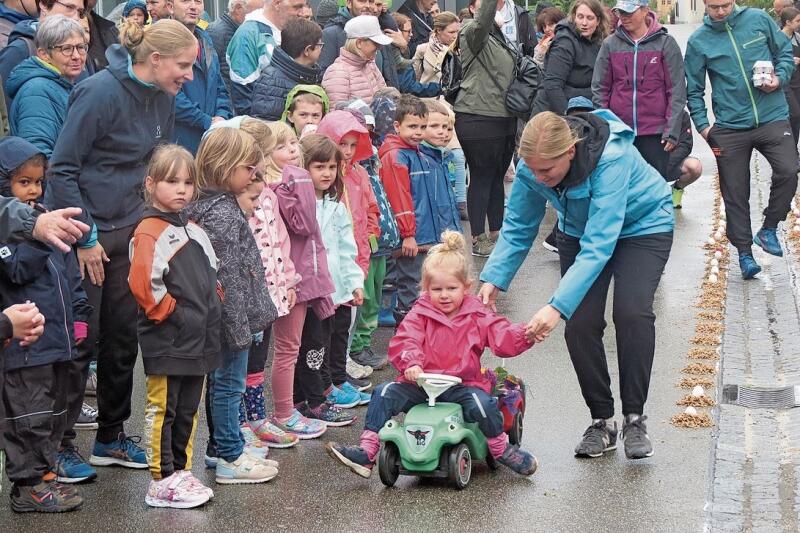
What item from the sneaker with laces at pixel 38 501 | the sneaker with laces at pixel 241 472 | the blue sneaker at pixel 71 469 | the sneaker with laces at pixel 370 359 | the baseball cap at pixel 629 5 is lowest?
the sneaker with laces at pixel 370 359

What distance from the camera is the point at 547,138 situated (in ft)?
21.1

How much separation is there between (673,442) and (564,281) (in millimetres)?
1219

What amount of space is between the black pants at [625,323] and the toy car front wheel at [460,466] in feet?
3.02

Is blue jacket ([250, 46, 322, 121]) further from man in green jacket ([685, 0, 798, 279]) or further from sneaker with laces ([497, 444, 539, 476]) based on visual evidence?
sneaker with laces ([497, 444, 539, 476])

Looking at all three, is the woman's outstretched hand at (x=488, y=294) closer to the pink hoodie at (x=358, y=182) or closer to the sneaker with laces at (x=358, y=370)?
the pink hoodie at (x=358, y=182)

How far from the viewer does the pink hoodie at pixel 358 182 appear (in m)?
8.29

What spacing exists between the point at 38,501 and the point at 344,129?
3.16 metres

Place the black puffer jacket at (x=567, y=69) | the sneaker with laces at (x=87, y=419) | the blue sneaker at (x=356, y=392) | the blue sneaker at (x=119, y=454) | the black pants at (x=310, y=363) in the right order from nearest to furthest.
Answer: the blue sneaker at (x=119, y=454)
the sneaker with laces at (x=87, y=419)
the black pants at (x=310, y=363)
the blue sneaker at (x=356, y=392)
the black puffer jacket at (x=567, y=69)

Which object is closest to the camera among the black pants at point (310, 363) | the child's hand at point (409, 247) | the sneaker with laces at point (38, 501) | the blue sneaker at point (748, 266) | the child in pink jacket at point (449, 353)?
the sneaker with laces at point (38, 501)

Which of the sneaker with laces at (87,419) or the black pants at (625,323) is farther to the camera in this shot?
the sneaker with laces at (87,419)

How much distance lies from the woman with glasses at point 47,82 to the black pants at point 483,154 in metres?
5.62

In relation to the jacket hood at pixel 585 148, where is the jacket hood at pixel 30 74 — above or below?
above

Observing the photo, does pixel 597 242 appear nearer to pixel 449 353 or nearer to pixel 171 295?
pixel 449 353

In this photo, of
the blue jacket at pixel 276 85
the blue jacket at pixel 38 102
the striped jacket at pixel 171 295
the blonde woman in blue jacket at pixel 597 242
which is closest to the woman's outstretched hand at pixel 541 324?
the blonde woman in blue jacket at pixel 597 242
